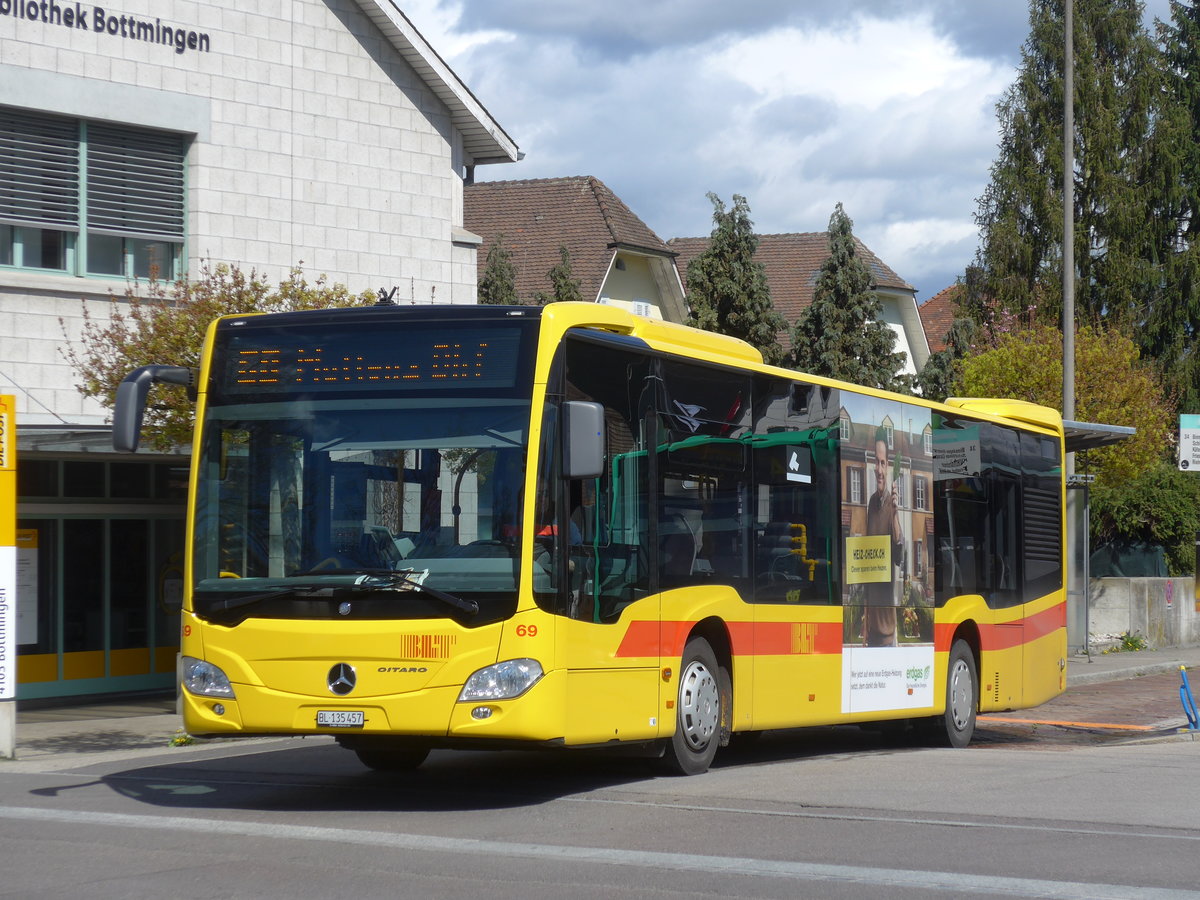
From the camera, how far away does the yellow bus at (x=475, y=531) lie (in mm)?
9828

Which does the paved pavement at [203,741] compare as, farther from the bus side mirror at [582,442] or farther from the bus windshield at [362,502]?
the bus side mirror at [582,442]

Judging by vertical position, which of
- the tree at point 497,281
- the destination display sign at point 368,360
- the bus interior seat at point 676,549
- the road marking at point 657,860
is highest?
the tree at point 497,281

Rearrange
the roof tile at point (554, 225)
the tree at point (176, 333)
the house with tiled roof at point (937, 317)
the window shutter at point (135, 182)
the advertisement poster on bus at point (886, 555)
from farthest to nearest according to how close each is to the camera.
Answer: the house with tiled roof at point (937, 317) → the roof tile at point (554, 225) → the window shutter at point (135, 182) → the tree at point (176, 333) → the advertisement poster on bus at point (886, 555)

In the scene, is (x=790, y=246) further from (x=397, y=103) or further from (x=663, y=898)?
(x=663, y=898)

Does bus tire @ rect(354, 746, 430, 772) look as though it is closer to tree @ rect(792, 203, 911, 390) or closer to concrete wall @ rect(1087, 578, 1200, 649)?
concrete wall @ rect(1087, 578, 1200, 649)

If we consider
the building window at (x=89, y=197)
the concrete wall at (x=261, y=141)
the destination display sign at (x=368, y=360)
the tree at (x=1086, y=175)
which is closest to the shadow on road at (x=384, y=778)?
the destination display sign at (x=368, y=360)

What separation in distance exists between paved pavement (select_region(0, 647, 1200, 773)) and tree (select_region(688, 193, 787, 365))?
10.1 metres

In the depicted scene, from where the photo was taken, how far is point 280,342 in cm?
1060

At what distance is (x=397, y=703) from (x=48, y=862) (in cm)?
215

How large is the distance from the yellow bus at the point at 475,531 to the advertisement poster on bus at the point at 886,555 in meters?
1.55

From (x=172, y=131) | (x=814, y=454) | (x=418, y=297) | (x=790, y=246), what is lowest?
(x=814, y=454)

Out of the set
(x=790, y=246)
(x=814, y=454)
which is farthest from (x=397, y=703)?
(x=790, y=246)

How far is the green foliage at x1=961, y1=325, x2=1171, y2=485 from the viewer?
A: 31.0m

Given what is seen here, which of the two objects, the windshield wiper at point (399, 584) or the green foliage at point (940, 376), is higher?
the green foliage at point (940, 376)
